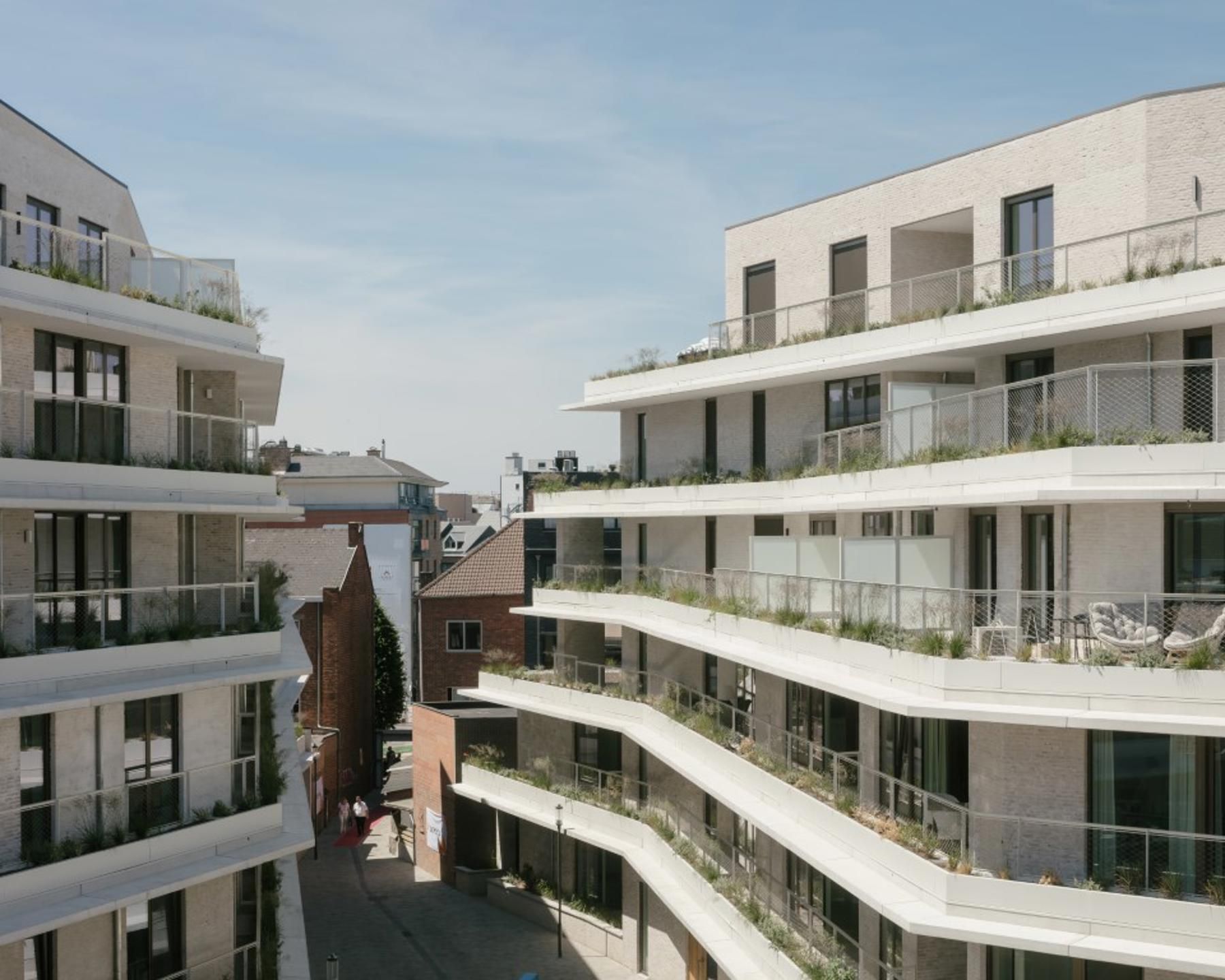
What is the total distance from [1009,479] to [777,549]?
275 inches

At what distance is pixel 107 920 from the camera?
1906cm

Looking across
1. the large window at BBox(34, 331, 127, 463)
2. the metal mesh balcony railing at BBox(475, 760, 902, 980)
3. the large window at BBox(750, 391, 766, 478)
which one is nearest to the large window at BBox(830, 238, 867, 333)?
the large window at BBox(750, 391, 766, 478)

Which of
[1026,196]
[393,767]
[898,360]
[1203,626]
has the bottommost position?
[393,767]

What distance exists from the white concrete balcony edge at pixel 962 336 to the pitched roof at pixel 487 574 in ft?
67.3

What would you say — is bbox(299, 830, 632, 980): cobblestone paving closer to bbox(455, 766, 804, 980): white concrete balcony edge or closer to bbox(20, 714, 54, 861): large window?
bbox(455, 766, 804, 980): white concrete balcony edge

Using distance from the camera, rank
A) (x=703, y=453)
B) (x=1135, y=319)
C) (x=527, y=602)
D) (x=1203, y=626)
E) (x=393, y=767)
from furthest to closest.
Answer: (x=527, y=602) → (x=393, y=767) → (x=703, y=453) → (x=1135, y=319) → (x=1203, y=626)

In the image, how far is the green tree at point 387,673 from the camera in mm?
53656

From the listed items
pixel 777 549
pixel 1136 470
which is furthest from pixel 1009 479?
pixel 777 549

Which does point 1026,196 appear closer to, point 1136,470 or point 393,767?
point 1136,470

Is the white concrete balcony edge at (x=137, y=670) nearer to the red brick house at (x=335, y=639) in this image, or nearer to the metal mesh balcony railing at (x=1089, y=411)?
the metal mesh balcony railing at (x=1089, y=411)

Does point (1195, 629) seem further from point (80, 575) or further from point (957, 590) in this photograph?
point (80, 575)

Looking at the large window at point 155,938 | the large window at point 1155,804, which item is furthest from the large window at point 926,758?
the large window at point 155,938

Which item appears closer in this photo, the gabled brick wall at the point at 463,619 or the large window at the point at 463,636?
the gabled brick wall at the point at 463,619

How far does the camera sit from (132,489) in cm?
2023
